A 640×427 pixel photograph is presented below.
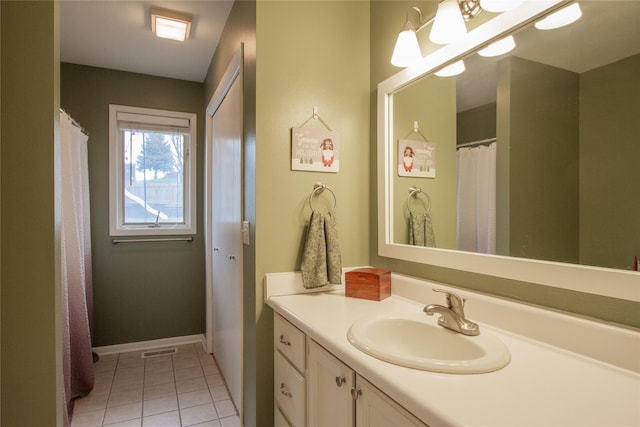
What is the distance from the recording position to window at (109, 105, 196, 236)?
2.93m

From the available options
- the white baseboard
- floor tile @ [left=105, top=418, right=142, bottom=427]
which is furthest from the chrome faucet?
the white baseboard

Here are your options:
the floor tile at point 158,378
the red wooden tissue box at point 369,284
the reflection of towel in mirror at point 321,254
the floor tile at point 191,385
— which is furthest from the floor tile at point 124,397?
the red wooden tissue box at point 369,284

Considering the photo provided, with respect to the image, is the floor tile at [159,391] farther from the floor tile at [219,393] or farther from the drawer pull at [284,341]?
the drawer pull at [284,341]

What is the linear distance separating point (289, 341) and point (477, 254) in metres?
0.77

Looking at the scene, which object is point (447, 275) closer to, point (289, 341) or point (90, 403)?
point (289, 341)

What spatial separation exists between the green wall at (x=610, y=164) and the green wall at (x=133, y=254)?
294 centimetres

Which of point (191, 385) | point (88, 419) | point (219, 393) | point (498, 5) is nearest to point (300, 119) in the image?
point (498, 5)

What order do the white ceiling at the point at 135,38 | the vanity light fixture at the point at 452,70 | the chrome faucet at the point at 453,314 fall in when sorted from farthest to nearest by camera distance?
1. the white ceiling at the point at 135,38
2. the vanity light fixture at the point at 452,70
3. the chrome faucet at the point at 453,314

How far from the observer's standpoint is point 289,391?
1.29 metres

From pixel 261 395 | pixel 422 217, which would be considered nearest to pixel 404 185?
pixel 422 217

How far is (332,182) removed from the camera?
1640 mm

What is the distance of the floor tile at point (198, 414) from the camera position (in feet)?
6.51

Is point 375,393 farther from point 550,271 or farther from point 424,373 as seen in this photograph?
point 550,271

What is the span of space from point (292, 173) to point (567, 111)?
1033 millimetres
